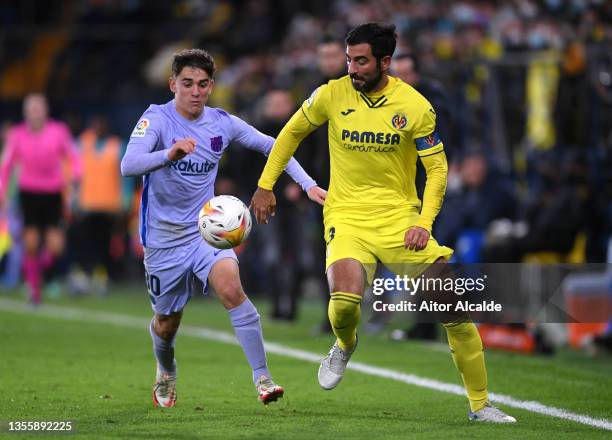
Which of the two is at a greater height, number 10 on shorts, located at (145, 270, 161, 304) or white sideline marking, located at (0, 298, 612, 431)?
number 10 on shorts, located at (145, 270, 161, 304)

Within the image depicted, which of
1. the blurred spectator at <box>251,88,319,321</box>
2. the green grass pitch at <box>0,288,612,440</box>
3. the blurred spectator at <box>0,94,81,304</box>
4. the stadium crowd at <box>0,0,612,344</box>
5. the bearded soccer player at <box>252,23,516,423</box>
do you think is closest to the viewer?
the green grass pitch at <box>0,288,612,440</box>

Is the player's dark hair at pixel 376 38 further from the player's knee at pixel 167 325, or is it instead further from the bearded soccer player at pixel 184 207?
the player's knee at pixel 167 325

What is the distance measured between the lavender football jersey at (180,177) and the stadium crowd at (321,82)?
288 cm

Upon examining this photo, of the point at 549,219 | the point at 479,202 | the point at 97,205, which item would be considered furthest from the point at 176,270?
the point at 97,205

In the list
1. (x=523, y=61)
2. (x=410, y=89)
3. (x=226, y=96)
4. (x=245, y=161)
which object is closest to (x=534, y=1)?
(x=523, y=61)

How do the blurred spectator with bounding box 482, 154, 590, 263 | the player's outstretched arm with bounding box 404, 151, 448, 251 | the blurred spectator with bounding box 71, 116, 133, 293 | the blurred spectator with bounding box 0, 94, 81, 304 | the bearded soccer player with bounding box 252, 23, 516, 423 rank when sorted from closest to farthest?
the player's outstretched arm with bounding box 404, 151, 448, 251, the bearded soccer player with bounding box 252, 23, 516, 423, the blurred spectator with bounding box 482, 154, 590, 263, the blurred spectator with bounding box 0, 94, 81, 304, the blurred spectator with bounding box 71, 116, 133, 293

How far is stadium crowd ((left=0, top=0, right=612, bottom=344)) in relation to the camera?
47.0 feet

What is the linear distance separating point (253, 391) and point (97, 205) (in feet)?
40.4

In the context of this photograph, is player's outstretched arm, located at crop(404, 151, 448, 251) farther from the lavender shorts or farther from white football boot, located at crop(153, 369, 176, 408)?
white football boot, located at crop(153, 369, 176, 408)

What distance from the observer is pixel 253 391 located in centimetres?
912

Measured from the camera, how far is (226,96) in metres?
22.9

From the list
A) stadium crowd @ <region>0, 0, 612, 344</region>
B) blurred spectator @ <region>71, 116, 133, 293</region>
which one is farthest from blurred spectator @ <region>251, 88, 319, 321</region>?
blurred spectator @ <region>71, 116, 133, 293</region>

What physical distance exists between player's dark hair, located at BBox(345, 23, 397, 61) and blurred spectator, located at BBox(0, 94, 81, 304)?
9.72 meters

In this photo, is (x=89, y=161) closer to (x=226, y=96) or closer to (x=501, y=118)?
(x=226, y=96)
